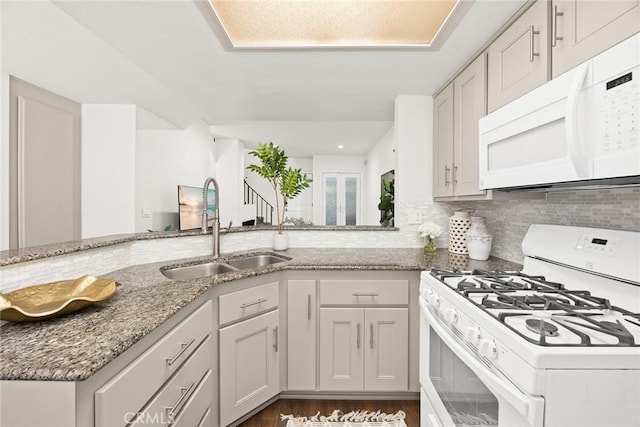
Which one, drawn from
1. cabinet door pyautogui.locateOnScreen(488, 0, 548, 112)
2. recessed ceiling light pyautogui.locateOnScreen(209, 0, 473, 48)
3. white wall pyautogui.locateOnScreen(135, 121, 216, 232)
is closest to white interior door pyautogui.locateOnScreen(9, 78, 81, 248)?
white wall pyautogui.locateOnScreen(135, 121, 216, 232)

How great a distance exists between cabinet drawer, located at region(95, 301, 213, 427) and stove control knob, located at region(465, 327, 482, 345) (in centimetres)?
98

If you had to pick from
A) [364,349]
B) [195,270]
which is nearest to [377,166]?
[364,349]

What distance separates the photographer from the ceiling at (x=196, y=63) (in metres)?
1.43

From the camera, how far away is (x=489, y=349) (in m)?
0.79

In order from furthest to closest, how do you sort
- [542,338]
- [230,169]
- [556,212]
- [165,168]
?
1. [230,169]
2. [165,168]
3. [556,212]
4. [542,338]

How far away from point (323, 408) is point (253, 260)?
3.46 feet

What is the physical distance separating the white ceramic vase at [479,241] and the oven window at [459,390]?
89cm

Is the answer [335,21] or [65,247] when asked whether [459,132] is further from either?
[65,247]

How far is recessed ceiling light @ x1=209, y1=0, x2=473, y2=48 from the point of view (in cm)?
144

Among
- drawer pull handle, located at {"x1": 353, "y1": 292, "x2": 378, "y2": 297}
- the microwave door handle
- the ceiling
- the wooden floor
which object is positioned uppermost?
the ceiling

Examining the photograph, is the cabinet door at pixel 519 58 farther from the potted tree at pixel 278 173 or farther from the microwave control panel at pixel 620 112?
the potted tree at pixel 278 173

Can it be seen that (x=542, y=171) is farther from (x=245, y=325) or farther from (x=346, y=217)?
(x=346, y=217)

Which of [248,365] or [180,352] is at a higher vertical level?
[180,352]

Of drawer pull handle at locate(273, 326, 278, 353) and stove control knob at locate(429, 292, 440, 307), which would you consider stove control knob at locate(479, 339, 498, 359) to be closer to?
stove control knob at locate(429, 292, 440, 307)
